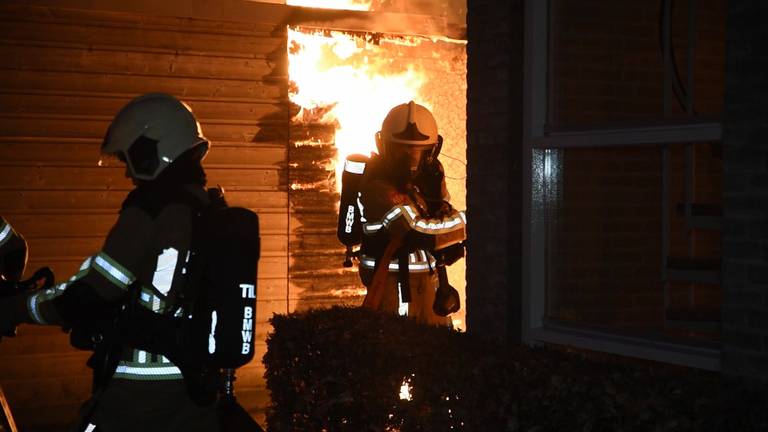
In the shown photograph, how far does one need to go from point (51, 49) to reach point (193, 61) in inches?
46.0

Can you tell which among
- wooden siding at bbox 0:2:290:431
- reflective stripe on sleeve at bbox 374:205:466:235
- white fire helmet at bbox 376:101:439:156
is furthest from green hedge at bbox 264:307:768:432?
wooden siding at bbox 0:2:290:431

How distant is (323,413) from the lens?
5258 millimetres

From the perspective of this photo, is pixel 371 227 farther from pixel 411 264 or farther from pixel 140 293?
pixel 140 293

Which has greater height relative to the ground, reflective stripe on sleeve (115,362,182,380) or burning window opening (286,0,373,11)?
burning window opening (286,0,373,11)

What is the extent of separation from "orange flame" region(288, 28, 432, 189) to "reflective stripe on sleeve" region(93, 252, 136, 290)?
568cm

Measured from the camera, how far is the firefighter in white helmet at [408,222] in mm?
7035

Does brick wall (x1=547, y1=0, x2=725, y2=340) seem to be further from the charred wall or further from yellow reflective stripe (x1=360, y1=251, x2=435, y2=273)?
the charred wall

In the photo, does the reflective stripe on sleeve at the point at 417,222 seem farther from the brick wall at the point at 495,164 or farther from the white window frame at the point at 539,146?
the white window frame at the point at 539,146

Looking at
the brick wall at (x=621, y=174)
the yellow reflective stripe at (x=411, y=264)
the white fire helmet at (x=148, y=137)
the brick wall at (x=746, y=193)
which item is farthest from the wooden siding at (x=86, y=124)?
the brick wall at (x=746, y=193)

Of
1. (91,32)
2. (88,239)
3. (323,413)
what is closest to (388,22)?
(91,32)

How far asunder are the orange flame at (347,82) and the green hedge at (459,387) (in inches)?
155

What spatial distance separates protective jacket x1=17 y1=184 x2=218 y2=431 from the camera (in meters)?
3.72

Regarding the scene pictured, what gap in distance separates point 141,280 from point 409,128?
144 inches

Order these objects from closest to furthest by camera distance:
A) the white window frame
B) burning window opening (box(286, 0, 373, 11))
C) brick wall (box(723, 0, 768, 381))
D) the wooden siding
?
brick wall (box(723, 0, 768, 381)) → the white window frame → the wooden siding → burning window opening (box(286, 0, 373, 11))
